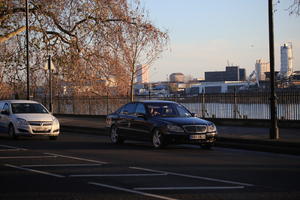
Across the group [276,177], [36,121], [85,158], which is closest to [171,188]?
[276,177]

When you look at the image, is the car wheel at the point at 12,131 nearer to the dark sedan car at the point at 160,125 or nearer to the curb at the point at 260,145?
the dark sedan car at the point at 160,125

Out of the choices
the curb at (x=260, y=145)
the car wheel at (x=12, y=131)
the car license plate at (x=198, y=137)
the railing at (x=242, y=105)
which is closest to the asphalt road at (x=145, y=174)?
the car license plate at (x=198, y=137)

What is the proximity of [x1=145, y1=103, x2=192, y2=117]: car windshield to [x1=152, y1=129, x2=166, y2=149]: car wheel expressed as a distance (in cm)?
84

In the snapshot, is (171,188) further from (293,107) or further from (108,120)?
(293,107)

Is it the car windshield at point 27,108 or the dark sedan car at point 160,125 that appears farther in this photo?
the car windshield at point 27,108

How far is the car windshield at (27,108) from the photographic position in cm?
2339

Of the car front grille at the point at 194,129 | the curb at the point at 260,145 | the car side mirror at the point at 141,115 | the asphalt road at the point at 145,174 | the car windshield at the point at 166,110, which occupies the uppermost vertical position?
the car windshield at the point at 166,110

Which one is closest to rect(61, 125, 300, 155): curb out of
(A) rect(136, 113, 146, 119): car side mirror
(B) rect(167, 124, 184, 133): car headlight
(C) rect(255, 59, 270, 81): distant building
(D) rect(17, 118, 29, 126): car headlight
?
(B) rect(167, 124, 184, 133): car headlight

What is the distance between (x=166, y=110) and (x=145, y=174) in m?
7.26

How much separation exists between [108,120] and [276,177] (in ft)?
34.7

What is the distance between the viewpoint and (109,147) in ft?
62.1

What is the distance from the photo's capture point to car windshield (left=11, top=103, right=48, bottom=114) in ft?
76.7

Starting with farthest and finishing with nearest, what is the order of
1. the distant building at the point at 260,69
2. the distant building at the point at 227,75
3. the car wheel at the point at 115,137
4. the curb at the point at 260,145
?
the distant building at the point at 227,75, the distant building at the point at 260,69, the car wheel at the point at 115,137, the curb at the point at 260,145

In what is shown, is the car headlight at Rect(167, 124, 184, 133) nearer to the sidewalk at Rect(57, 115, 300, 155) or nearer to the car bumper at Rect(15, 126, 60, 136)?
the sidewalk at Rect(57, 115, 300, 155)
